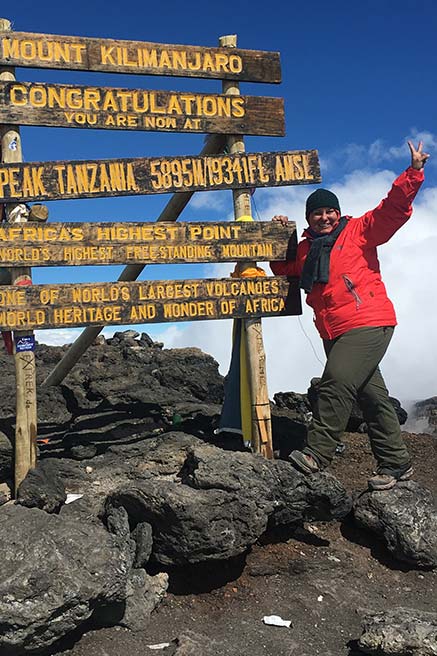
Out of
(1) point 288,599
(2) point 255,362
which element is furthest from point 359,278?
(1) point 288,599

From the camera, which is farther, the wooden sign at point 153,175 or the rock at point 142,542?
the wooden sign at point 153,175

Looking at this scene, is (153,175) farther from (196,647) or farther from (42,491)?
(196,647)

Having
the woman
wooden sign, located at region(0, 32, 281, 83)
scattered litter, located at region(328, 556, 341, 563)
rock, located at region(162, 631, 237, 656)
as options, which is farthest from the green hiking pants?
wooden sign, located at region(0, 32, 281, 83)

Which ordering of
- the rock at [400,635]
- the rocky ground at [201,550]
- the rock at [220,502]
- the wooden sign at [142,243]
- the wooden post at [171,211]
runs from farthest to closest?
the wooden post at [171,211] < the wooden sign at [142,243] < the rock at [220,502] < the rocky ground at [201,550] < the rock at [400,635]

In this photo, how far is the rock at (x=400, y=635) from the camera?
4371 millimetres

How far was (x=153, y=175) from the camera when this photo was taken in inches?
260

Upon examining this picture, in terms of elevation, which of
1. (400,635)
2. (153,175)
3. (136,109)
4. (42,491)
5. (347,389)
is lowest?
(400,635)

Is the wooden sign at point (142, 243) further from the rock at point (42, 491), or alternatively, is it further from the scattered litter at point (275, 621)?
the scattered litter at point (275, 621)

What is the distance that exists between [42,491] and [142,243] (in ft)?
8.64

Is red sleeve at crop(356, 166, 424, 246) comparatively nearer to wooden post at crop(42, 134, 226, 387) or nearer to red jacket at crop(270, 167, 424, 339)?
red jacket at crop(270, 167, 424, 339)

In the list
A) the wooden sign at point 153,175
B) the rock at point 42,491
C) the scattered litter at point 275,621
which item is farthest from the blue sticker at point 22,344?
the scattered litter at point 275,621

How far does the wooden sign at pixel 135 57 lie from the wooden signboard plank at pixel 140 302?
2282 millimetres

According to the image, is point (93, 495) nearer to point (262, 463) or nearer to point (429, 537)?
point (262, 463)

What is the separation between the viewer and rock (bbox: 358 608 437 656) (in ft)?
14.3
